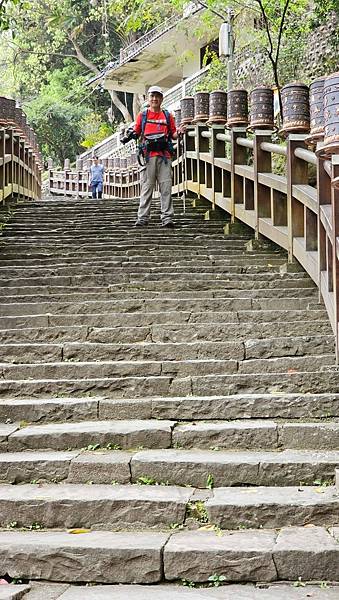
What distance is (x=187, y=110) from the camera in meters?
12.9

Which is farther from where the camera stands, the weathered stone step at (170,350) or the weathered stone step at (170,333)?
the weathered stone step at (170,333)

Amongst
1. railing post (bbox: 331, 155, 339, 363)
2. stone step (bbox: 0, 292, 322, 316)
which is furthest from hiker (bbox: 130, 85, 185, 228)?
railing post (bbox: 331, 155, 339, 363)

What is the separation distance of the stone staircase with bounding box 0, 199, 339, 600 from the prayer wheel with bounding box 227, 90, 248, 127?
8.42ft

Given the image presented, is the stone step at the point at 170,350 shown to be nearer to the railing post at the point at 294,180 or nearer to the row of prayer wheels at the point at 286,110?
the row of prayer wheels at the point at 286,110

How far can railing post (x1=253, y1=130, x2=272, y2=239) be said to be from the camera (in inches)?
347

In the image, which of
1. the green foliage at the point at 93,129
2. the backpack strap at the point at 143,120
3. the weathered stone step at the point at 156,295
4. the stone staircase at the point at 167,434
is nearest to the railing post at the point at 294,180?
the stone staircase at the point at 167,434

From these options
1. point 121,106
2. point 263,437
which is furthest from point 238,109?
point 121,106

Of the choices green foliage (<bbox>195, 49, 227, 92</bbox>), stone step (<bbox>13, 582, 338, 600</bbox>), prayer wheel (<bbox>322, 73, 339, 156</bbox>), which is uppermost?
Result: green foliage (<bbox>195, 49, 227, 92</bbox>)

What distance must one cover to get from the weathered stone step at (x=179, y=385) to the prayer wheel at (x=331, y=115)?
1.75 metres

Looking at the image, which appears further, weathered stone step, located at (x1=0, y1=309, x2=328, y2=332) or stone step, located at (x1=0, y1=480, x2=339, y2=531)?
weathered stone step, located at (x1=0, y1=309, x2=328, y2=332)

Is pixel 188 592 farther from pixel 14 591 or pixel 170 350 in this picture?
pixel 170 350

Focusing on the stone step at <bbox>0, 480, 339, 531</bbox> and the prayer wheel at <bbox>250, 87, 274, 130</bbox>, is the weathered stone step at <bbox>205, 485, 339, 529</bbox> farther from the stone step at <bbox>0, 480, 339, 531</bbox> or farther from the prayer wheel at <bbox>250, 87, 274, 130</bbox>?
the prayer wheel at <bbox>250, 87, 274, 130</bbox>

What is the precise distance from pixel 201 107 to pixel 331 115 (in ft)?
27.5

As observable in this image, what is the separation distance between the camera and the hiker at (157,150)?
10.1 meters
